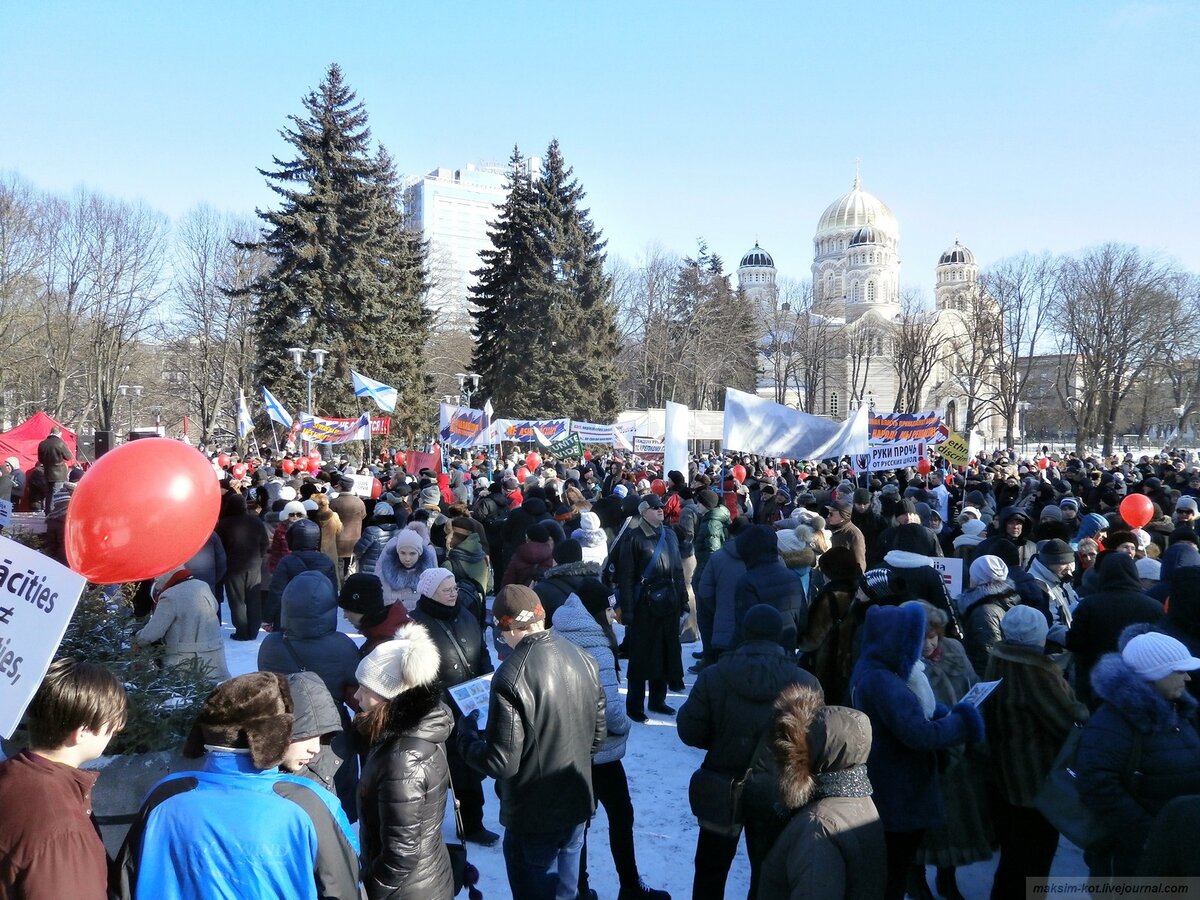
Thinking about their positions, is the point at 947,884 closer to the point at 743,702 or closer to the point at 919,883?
the point at 919,883

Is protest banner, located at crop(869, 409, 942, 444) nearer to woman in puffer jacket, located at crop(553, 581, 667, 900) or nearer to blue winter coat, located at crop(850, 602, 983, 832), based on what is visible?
woman in puffer jacket, located at crop(553, 581, 667, 900)

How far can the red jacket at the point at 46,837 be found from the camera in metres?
2.28

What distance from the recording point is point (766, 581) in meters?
5.77

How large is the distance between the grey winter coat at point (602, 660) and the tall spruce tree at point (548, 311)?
1433 inches

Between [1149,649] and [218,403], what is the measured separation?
45.4 metres

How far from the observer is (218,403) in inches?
1719

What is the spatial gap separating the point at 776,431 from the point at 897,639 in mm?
8194

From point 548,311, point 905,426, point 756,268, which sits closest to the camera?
point 905,426

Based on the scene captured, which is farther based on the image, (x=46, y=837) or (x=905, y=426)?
(x=905, y=426)

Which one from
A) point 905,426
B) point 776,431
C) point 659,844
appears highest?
point 905,426

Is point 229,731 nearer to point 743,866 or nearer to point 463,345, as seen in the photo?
point 743,866

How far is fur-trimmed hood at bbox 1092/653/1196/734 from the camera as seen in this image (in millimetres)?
3174

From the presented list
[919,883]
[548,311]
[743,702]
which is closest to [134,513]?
[743,702]

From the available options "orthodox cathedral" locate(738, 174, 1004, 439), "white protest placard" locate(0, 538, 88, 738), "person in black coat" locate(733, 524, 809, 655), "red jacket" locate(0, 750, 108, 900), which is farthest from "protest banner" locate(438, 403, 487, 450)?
"orthodox cathedral" locate(738, 174, 1004, 439)
